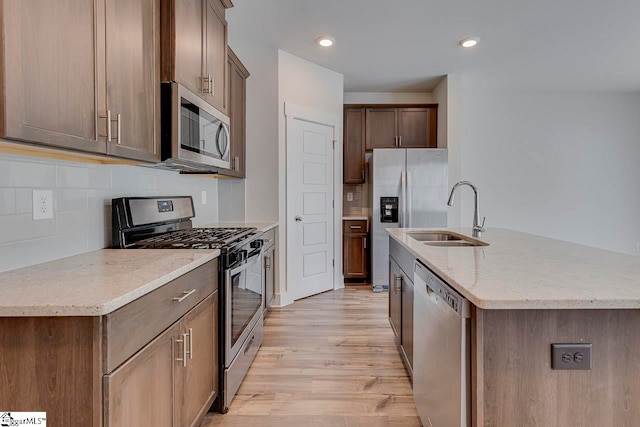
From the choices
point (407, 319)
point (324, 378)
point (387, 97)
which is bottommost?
point (324, 378)

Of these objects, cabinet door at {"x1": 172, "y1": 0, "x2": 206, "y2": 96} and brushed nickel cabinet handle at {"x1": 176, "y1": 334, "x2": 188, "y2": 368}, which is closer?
brushed nickel cabinet handle at {"x1": 176, "y1": 334, "x2": 188, "y2": 368}

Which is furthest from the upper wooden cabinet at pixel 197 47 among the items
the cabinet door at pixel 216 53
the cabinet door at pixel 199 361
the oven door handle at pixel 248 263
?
the cabinet door at pixel 199 361

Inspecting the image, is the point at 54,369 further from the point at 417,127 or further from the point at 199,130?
the point at 417,127

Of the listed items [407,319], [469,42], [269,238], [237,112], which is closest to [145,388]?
[407,319]

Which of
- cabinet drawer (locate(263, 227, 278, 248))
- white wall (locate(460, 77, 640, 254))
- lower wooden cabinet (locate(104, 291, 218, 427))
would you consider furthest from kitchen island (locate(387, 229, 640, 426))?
white wall (locate(460, 77, 640, 254))

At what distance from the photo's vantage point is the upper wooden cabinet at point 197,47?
1.71 m

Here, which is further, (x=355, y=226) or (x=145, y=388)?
(x=355, y=226)

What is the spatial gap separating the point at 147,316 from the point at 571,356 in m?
1.29

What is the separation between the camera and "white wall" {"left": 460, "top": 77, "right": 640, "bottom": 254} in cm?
519

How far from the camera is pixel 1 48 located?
908 millimetres

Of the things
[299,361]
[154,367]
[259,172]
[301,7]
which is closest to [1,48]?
[154,367]

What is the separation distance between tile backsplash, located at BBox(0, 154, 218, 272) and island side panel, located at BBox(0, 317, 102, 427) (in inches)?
19.5

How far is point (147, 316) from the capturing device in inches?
44.7

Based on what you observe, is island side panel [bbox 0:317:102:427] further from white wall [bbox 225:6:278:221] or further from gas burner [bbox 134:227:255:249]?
white wall [bbox 225:6:278:221]
